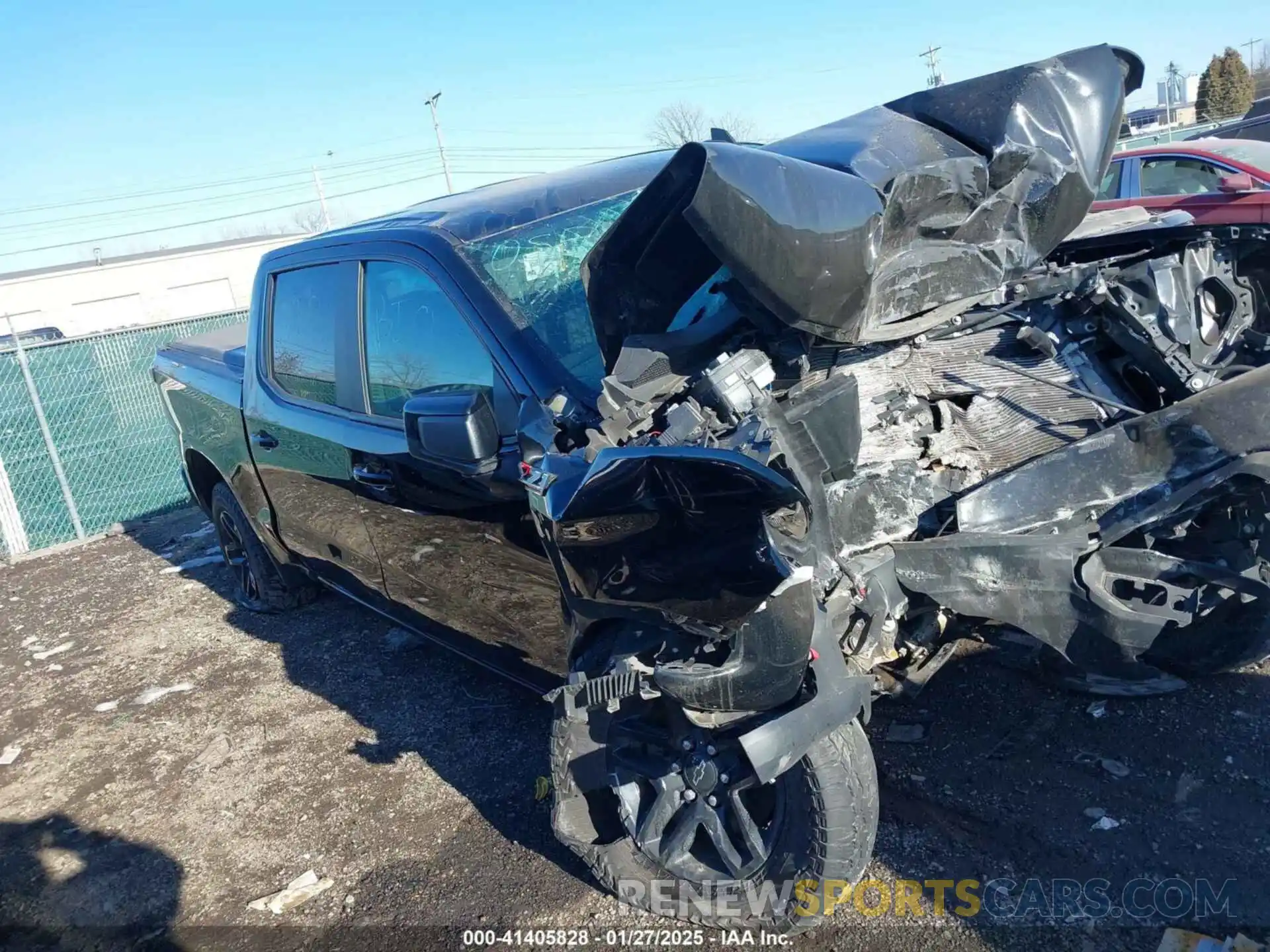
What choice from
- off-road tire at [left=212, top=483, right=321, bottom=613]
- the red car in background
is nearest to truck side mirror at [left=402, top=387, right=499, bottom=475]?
off-road tire at [left=212, top=483, right=321, bottom=613]

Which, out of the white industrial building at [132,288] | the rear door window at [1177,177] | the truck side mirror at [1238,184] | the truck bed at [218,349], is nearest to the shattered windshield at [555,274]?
the truck bed at [218,349]

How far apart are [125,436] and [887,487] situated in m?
8.91

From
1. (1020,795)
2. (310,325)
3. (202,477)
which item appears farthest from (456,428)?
(202,477)

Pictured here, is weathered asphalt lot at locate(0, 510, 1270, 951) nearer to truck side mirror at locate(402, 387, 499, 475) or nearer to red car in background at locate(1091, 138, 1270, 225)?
truck side mirror at locate(402, 387, 499, 475)

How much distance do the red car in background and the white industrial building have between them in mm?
38789

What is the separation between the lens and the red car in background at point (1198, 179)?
774 centimetres

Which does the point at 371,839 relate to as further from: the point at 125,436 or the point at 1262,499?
the point at 125,436

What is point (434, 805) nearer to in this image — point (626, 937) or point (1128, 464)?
point (626, 937)

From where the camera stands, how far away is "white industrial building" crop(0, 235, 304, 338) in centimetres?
4234

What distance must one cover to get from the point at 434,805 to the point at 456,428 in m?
1.64

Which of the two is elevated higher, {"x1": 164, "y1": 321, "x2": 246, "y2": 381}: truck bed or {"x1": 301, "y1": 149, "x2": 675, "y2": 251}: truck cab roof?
{"x1": 301, "y1": 149, "x2": 675, "y2": 251}: truck cab roof

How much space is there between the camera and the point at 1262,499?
2627 mm

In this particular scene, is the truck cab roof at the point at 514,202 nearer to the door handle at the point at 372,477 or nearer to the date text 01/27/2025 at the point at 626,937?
the door handle at the point at 372,477

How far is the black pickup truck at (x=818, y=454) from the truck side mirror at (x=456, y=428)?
14 millimetres
